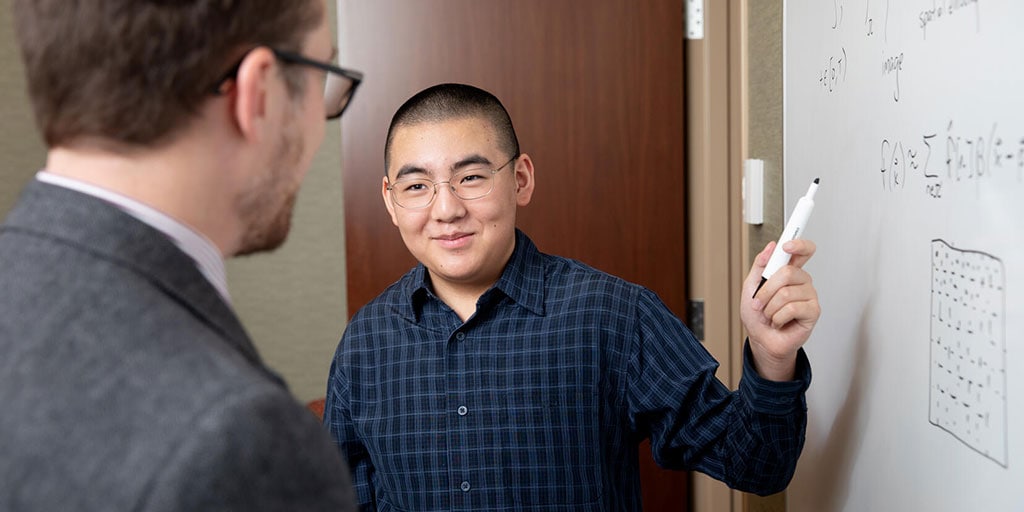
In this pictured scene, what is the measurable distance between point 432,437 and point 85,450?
2.90ft

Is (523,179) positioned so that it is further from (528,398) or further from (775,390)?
(775,390)

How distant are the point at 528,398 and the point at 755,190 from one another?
2.04 feet

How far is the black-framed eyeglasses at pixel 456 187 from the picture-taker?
4.44ft

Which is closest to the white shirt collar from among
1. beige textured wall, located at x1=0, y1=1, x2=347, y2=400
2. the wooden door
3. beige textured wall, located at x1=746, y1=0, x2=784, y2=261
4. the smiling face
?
the smiling face

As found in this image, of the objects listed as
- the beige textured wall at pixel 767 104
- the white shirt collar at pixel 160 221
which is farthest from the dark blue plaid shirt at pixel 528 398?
the white shirt collar at pixel 160 221

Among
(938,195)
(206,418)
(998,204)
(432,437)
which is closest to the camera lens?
(206,418)

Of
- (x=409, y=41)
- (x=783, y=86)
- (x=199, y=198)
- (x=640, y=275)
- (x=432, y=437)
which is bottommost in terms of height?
(x=432, y=437)

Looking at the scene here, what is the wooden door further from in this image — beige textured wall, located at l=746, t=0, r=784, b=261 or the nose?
the nose

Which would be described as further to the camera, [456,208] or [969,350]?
[456,208]

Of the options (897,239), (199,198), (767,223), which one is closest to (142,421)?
(199,198)

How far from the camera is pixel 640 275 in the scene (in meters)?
2.05

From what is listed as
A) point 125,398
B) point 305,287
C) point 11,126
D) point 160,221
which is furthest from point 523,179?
point 11,126

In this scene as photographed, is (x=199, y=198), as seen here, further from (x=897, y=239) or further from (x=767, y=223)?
(x=767, y=223)

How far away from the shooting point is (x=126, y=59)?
0.58 m
